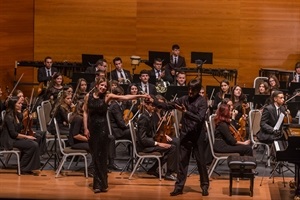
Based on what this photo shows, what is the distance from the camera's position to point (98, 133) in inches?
404

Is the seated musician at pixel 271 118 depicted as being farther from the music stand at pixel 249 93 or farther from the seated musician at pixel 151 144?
the music stand at pixel 249 93

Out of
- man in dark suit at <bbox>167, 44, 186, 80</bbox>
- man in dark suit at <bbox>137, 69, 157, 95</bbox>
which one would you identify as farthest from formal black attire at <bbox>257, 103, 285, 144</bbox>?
man in dark suit at <bbox>167, 44, 186, 80</bbox>

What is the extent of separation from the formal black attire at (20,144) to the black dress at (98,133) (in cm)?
121

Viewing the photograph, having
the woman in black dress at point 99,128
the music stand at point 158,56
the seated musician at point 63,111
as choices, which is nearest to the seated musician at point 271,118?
the woman in black dress at point 99,128

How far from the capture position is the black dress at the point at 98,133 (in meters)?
10.2

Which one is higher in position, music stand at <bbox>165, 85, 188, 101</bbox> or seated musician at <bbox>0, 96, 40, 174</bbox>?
music stand at <bbox>165, 85, 188, 101</bbox>

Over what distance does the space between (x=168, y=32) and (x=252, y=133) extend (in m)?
6.41

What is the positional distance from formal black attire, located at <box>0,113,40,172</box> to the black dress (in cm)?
121

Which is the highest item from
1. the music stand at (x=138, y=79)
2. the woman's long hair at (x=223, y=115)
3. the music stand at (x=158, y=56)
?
the music stand at (x=158, y=56)

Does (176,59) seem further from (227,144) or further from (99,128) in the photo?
(99,128)

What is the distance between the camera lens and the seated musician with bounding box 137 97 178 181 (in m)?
10.9

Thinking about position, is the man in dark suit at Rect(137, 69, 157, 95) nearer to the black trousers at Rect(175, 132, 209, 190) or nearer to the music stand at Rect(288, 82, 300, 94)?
the music stand at Rect(288, 82, 300, 94)

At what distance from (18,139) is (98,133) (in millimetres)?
1538

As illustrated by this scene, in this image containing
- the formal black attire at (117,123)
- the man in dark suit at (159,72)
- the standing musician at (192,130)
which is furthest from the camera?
the man in dark suit at (159,72)
